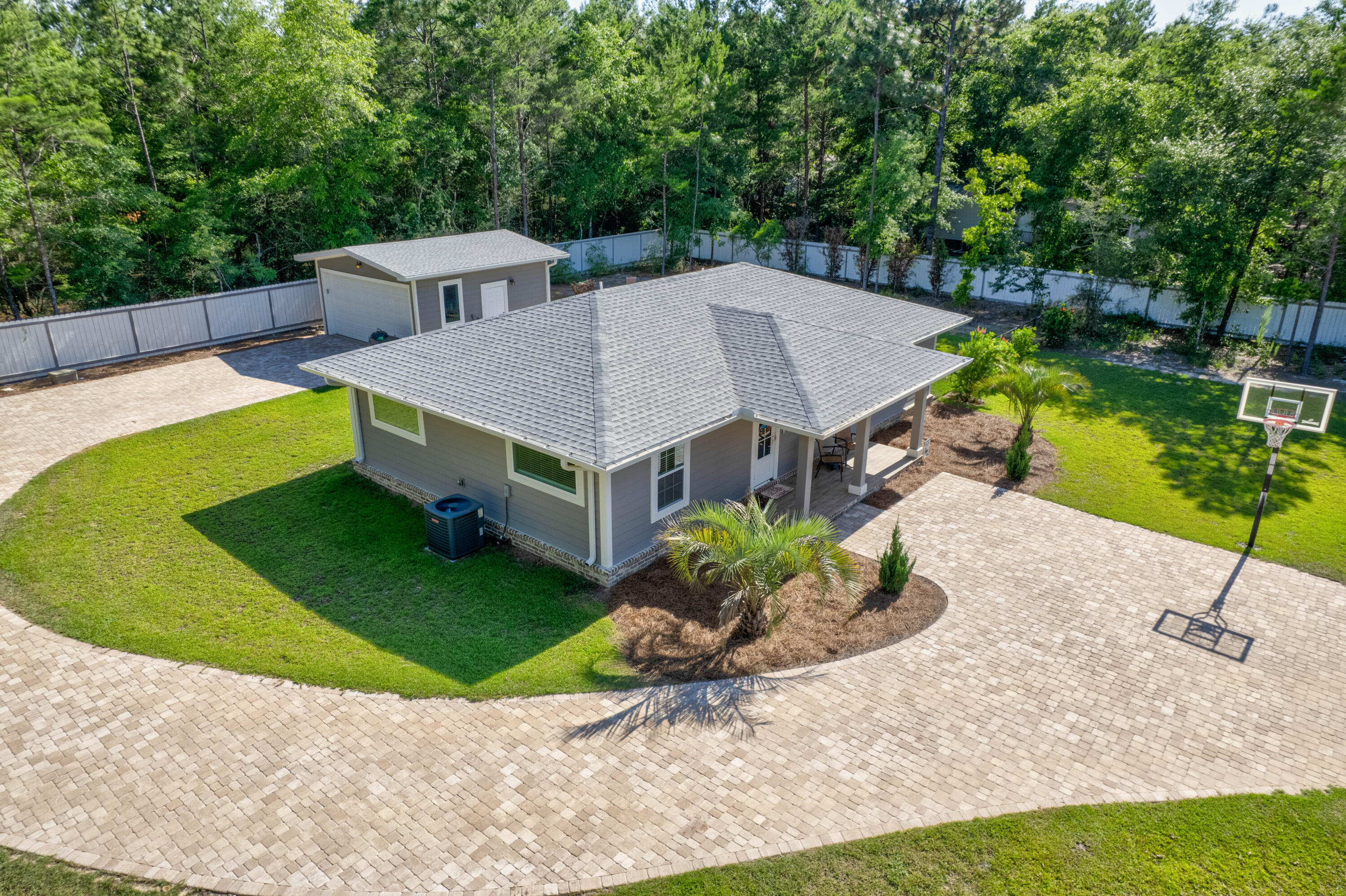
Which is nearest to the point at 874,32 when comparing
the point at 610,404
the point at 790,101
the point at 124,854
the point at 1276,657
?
the point at 790,101

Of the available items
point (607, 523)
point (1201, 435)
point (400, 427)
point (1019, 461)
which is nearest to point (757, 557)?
point (607, 523)

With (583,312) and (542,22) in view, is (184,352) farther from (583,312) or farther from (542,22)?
(542,22)

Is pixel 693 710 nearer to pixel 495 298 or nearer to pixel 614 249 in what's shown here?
pixel 495 298

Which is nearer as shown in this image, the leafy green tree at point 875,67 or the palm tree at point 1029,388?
the palm tree at point 1029,388

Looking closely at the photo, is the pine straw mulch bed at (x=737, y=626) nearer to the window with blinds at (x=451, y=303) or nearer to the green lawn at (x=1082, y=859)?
the green lawn at (x=1082, y=859)

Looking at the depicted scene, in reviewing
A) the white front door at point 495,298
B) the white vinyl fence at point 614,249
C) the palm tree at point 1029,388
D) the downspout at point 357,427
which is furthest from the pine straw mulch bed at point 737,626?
the white vinyl fence at point 614,249
